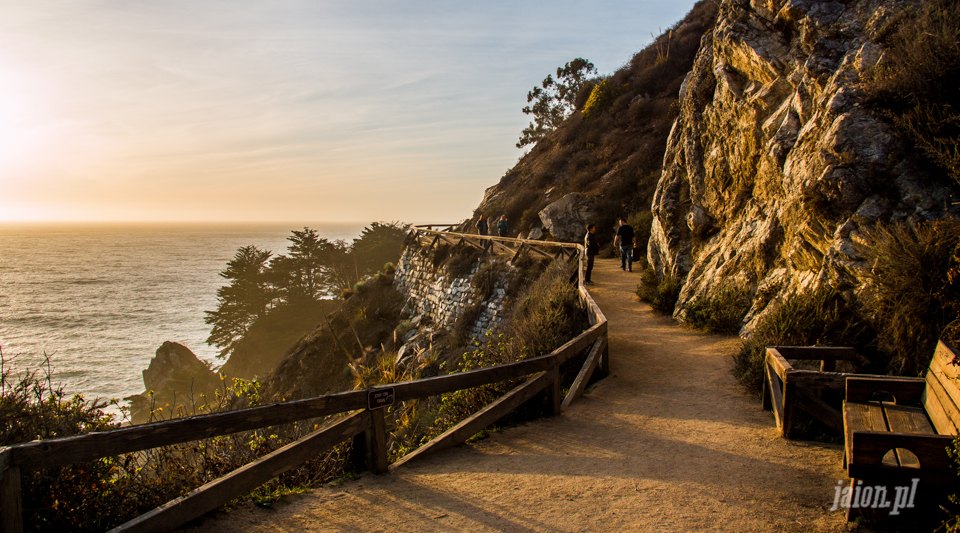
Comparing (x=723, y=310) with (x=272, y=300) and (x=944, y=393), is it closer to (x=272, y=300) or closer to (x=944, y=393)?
(x=944, y=393)

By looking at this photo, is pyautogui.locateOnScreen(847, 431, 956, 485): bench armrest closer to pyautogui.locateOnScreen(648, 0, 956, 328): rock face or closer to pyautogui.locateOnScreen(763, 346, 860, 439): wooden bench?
pyautogui.locateOnScreen(763, 346, 860, 439): wooden bench

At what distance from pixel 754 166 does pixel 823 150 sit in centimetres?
361

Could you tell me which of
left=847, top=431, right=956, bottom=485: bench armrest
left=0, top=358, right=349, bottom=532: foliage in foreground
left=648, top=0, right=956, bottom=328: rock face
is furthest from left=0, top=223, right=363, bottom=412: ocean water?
left=648, top=0, right=956, bottom=328: rock face

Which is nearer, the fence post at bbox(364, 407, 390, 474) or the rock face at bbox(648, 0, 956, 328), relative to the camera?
the fence post at bbox(364, 407, 390, 474)

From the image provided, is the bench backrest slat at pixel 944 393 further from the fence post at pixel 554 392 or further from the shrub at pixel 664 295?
the shrub at pixel 664 295

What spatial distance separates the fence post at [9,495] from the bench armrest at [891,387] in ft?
19.1

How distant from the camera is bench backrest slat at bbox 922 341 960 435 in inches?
125

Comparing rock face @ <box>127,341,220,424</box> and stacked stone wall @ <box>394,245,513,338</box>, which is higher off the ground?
stacked stone wall @ <box>394,245,513,338</box>

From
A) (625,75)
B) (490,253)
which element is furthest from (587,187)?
(625,75)

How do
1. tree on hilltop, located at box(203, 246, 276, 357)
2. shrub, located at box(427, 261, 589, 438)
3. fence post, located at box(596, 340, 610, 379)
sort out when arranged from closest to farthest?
shrub, located at box(427, 261, 589, 438) → fence post, located at box(596, 340, 610, 379) → tree on hilltop, located at box(203, 246, 276, 357)

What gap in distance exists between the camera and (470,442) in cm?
531

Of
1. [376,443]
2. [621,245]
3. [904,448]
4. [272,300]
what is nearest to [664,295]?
[621,245]

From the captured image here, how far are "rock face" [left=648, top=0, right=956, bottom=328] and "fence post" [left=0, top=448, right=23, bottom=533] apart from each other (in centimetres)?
852

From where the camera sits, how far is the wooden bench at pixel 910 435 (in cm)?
299
